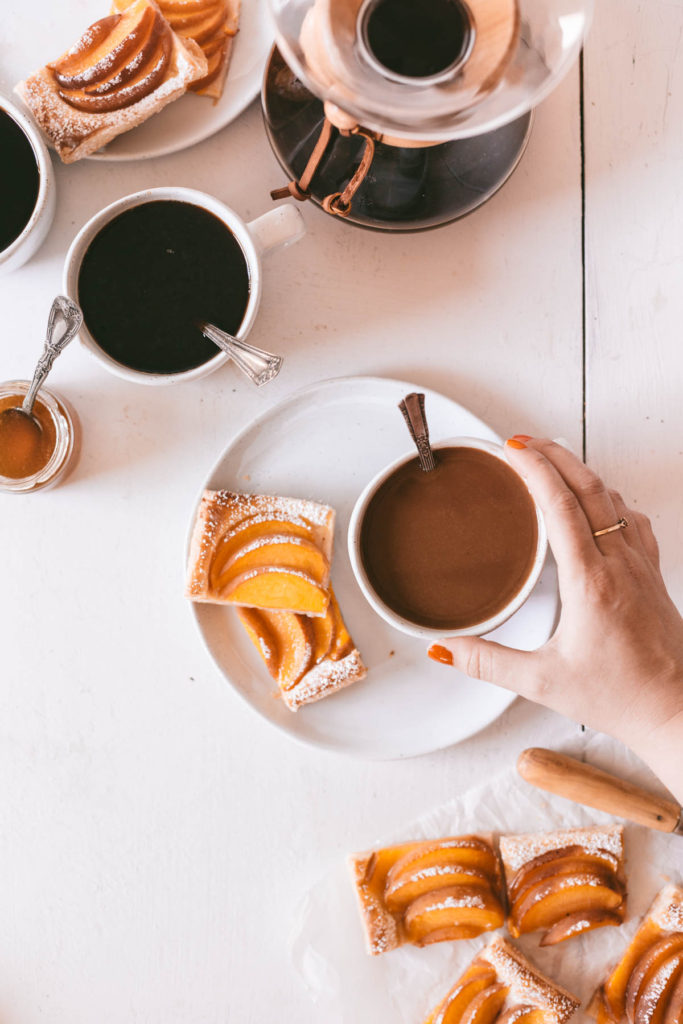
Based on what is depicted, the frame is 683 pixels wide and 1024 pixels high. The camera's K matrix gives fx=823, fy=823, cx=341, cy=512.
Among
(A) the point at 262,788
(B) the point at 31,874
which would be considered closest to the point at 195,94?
(A) the point at 262,788

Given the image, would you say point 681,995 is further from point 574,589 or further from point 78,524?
point 78,524

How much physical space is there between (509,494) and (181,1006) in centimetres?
86

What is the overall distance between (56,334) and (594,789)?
918 mm

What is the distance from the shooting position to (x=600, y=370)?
1.13m

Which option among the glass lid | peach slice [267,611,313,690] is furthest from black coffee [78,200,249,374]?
peach slice [267,611,313,690]

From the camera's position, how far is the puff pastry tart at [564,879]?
3.67 feet

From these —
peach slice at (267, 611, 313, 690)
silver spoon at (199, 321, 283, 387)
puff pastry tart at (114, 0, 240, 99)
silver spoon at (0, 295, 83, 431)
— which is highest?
puff pastry tart at (114, 0, 240, 99)

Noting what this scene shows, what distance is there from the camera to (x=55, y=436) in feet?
3.52

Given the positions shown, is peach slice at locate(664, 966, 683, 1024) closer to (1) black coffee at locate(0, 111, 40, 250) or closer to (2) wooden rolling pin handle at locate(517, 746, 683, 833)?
(2) wooden rolling pin handle at locate(517, 746, 683, 833)

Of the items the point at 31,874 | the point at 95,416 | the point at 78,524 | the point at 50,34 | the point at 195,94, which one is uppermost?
the point at 50,34

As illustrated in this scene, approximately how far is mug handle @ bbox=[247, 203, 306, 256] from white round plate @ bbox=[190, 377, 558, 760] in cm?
19

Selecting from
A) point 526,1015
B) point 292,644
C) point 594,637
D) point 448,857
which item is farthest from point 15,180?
point 526,1015

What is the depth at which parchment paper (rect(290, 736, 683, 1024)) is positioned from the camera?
114cm

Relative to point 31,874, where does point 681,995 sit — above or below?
below
